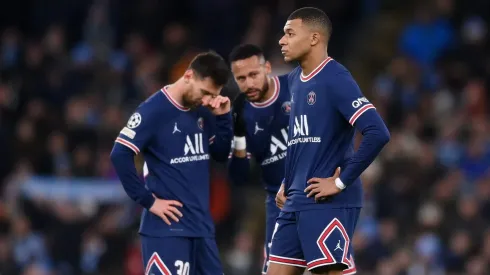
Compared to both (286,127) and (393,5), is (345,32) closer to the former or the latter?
(393,5)

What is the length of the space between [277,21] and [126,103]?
2.84 m

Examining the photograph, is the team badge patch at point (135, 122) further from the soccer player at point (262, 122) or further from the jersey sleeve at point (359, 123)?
the jersey sleeve at point (359, 123)

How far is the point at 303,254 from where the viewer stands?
913 centimetres

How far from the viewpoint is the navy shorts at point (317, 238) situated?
8.95 m

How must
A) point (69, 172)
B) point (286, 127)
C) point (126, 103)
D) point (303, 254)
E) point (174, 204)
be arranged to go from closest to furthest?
point (303, 254) → point (174, 204) → point (286, 127) → point (69, 172) → point (126, 103)

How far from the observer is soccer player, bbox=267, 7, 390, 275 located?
29.2ft

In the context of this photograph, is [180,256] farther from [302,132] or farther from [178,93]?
[302,132]

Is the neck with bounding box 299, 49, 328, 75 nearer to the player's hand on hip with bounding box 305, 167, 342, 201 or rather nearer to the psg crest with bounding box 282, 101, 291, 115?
the player's hand on hip with bounding box 305, 167, 342, 201

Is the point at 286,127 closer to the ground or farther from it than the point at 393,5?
closer to the ground

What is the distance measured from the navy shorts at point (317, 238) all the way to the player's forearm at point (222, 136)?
1.31 meters

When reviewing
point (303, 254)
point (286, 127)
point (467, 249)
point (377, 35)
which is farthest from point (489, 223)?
point (303, 254)

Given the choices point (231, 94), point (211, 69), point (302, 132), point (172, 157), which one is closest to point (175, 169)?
point (172, 157)

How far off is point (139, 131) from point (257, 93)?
1.15 m

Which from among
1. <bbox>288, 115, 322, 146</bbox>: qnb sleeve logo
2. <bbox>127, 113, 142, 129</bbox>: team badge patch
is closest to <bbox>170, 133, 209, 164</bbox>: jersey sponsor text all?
<bbox>127, 113, 142, 129</bbox>: team badge patch
